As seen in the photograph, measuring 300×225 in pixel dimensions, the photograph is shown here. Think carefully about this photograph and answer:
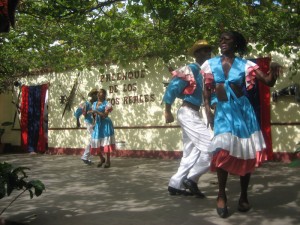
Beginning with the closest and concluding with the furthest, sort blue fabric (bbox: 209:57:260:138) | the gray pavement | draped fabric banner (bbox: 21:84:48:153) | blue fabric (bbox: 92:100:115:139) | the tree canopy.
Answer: the gray pavement < blue fabric (bbox: 209:57:260:138) < the tree canopy < blue fabric (bbox: 92:100:115:139) < draped fabric banner (bbox: 21:84:48:153)

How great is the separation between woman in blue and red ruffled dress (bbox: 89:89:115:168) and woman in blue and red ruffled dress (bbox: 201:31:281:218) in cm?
458

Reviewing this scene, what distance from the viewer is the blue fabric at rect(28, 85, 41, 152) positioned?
41.9 ft

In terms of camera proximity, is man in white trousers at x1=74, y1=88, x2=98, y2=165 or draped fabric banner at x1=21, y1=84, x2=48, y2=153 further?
draped fabric banner at x1=21, y1=84, x2=48, y2=153

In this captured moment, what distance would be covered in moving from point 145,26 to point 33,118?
696 centimetres

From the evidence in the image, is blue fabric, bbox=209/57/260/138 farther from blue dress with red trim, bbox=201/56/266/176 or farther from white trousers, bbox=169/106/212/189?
white trousers, bbox=169/106/212/189

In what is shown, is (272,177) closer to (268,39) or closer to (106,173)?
(268,39)

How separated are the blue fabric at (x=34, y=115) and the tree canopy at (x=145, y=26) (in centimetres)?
311

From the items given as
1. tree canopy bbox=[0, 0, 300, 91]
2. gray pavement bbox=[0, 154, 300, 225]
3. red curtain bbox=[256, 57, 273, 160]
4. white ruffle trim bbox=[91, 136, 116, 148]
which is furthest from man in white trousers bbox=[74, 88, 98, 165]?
red curtain bbox=[256, 57, 273, 160]

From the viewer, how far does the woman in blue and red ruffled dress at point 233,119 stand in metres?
3.59

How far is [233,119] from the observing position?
3650 millimetres

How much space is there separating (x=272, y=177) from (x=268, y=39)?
2.25 metres

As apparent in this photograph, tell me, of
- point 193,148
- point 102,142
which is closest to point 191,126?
point 193,148

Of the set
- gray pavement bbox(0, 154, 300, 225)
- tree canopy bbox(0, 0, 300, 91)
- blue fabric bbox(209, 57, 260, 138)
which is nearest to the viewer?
gray pavement bbox(0, 154, 300, 225)

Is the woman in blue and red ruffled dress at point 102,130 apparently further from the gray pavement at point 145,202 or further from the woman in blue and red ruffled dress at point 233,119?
the woman in blue and red ruffled dress at point 233,119
